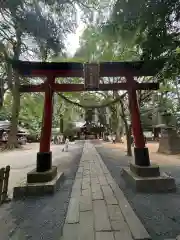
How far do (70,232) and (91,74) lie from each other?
4321mm

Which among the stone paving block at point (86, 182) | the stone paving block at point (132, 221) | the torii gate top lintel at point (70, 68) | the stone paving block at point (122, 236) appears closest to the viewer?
the stone paving block at point (122, 236)

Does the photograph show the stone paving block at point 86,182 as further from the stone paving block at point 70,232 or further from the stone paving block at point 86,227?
the stone paving block at point 70,232

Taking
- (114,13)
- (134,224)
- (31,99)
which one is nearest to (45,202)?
(134,224)

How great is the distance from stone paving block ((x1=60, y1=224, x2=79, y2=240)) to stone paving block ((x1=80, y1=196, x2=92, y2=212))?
0.62 metres

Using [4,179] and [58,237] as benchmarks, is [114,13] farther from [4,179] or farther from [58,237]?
[4,179]

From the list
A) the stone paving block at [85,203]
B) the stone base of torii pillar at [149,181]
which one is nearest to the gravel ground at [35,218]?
the stone paving block at [85,203]

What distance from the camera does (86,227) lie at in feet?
10.2

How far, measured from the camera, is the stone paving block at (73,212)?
341 centimetres

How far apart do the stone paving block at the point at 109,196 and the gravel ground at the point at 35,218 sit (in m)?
0.89

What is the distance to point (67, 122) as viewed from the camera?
32531mm

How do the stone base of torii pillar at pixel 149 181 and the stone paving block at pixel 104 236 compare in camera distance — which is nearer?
the stone paving block at pixel 104 236

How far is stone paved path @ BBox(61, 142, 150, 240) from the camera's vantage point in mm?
2883

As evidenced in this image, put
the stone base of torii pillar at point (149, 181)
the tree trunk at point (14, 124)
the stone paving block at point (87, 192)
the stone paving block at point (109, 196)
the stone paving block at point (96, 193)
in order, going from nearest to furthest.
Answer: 1. the stone paving block at point (109, 196)
2. the stone paving block at point (96, 193)
3. the stone paving block at point (87, 192)
4. the stone base of torii pillar at point (149, 181)
5. the tree trunk at point (14, 124)

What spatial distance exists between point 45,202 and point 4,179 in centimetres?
109
